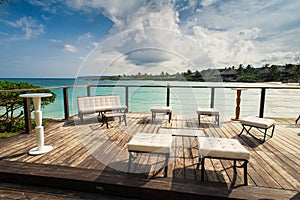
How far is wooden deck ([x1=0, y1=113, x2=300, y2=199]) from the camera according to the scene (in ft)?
4.97

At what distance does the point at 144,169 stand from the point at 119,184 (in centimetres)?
40

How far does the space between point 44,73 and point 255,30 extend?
7.51 metres

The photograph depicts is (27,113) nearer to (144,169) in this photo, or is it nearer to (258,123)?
(144,169)

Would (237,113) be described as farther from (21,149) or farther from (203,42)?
(21,149)

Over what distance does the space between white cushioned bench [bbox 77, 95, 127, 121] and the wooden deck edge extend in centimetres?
215

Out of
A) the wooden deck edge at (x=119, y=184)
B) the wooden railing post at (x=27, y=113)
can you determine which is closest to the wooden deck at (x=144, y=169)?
the wooden deck edge at (x=119, y=184)

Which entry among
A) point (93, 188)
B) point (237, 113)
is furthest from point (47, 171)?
point (237, 113)

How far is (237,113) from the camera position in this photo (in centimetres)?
434

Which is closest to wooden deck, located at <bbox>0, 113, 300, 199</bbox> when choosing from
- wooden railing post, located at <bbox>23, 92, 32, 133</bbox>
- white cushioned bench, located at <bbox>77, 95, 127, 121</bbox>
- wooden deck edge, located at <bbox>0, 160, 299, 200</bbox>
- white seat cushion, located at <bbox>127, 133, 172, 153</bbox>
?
wooden deck edge, located at <bbox>0, 160, 299, 200</bbox>

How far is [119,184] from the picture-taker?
157 centimetres

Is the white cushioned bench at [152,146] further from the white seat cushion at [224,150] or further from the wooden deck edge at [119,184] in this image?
the white seat cushion at [224,150]

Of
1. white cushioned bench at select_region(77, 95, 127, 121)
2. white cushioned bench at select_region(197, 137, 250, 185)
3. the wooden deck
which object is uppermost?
white cushioned bench at select_region(77, 95, 127, 121)

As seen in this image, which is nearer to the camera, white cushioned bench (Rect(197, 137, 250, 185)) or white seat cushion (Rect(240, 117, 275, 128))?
white cushioned bench (Rect(197, 137, 250, 185))

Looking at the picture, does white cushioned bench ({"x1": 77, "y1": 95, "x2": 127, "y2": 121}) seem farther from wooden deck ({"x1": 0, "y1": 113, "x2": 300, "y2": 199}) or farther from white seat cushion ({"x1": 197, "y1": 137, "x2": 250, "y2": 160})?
white seat cushion ({"x1": 197, "y1": 137, "x2": 250, "y2": 160})
